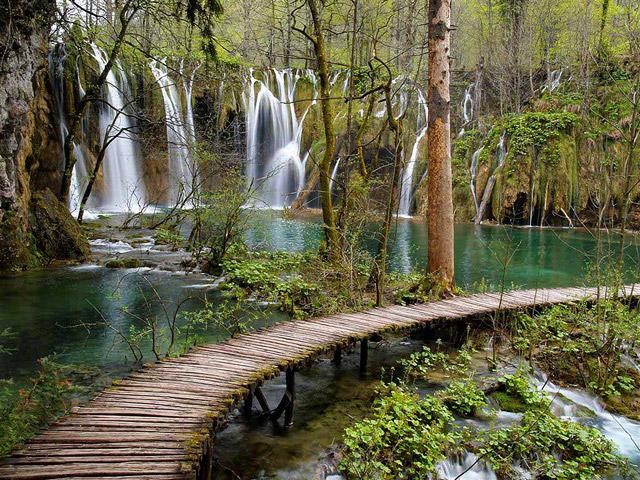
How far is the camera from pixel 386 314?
7055 millimetres

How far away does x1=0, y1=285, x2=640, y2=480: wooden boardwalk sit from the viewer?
2.96 m

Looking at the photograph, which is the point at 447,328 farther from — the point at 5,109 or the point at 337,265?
the point at 5,109

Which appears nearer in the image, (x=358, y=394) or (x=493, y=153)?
(x=358, y=394)

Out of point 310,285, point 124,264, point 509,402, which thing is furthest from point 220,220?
point 509,402

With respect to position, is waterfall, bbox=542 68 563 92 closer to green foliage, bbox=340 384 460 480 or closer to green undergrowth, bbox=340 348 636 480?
green undergrowth, bbox=340 348 636 480

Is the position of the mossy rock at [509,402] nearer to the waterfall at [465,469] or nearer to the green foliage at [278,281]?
the waterfall at [465,469]

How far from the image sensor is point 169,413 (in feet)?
12.0

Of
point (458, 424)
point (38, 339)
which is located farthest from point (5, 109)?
point (458, 424)

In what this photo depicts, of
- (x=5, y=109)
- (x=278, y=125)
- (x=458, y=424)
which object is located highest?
(x=278, y=125)

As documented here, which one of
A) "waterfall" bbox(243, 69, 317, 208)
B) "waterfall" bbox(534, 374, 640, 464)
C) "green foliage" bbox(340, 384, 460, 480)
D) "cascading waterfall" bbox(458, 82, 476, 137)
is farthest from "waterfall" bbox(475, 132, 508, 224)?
"green foliage" bbox(340, 384, 460, 480)

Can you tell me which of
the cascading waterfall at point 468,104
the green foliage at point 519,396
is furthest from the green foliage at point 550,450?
the cascading waterfall at point 468,104

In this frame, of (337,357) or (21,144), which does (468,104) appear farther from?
(337,357)

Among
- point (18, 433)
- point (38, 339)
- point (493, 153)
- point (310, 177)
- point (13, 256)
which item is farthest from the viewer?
point (310, 177)

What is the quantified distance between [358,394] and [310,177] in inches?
920
